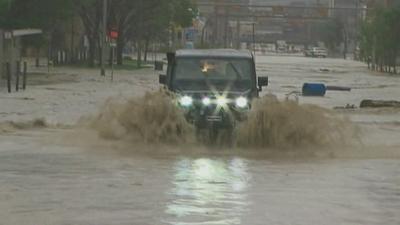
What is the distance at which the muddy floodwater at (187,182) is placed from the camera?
10391mm

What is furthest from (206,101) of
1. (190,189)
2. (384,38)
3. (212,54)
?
(384,38)

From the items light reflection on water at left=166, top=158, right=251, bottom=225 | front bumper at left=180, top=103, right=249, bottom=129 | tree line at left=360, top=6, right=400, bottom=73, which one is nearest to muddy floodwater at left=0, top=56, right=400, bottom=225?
light reflection on water at left=166, top=158, right=251, bottom=225

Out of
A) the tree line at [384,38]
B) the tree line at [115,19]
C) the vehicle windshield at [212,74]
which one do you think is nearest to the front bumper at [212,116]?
the vehicle windshield at [212,74]

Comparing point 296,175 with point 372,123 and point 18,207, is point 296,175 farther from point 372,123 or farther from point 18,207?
point 372,123

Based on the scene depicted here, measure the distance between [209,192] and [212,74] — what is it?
6882 millimetres

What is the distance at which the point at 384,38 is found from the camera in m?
85.1

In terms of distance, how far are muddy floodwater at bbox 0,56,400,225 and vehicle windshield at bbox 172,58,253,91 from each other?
1.39m

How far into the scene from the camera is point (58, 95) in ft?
116

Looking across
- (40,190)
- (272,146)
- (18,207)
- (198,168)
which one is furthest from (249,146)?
(18,207)

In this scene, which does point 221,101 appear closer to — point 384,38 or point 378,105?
point 378,105

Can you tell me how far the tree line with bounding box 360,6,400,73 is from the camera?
272ft

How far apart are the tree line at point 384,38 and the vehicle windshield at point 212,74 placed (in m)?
64.9

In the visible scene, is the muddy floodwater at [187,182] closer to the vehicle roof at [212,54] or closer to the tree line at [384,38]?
the vehicle roof at [212,54]

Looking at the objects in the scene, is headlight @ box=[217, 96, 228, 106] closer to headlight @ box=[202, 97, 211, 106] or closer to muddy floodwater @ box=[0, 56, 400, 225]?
headlight @ box=[202, 97, 211, 106]
